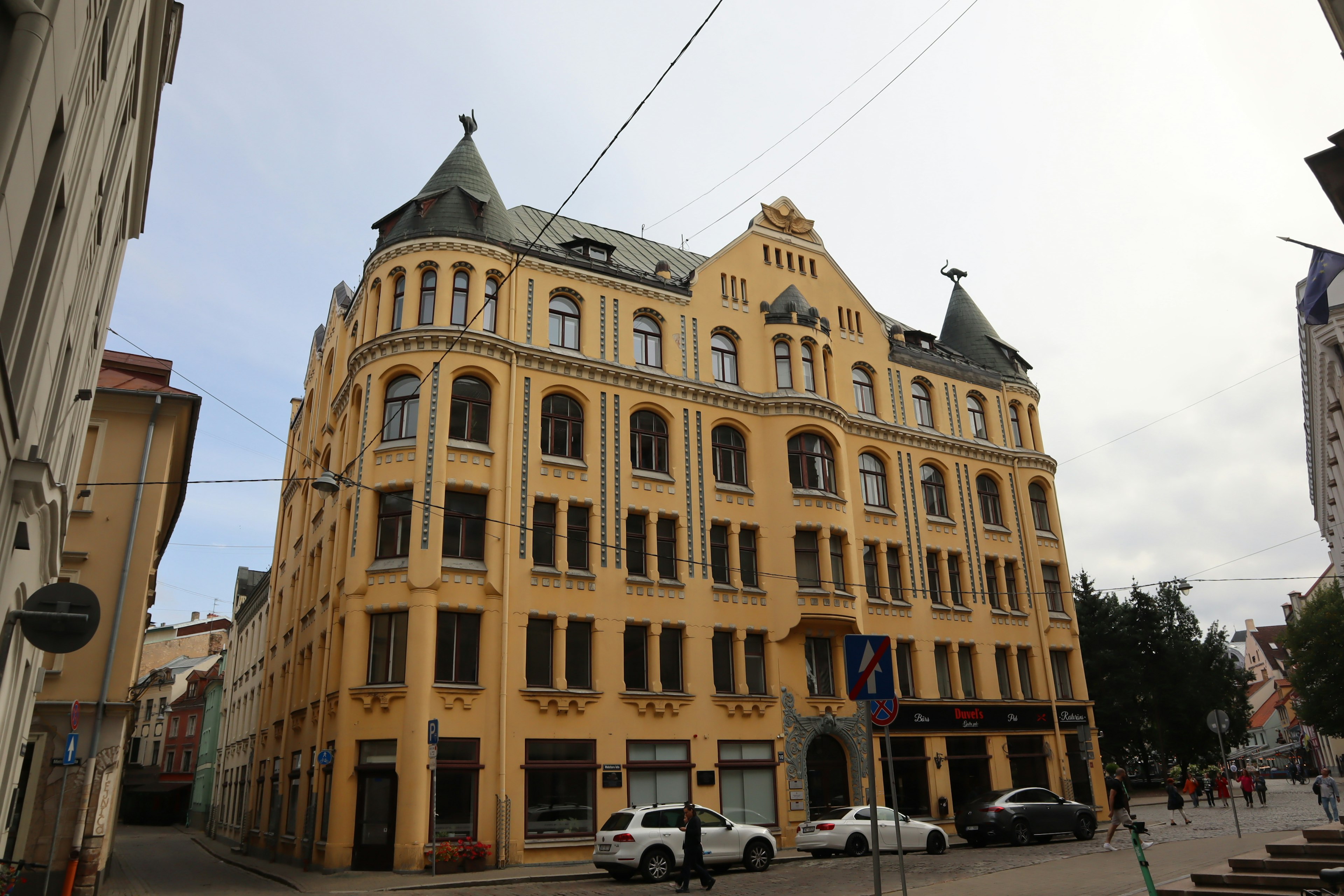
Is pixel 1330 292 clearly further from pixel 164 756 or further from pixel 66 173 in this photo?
pixel 164 756

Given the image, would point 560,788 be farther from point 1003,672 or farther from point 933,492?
point 933,492

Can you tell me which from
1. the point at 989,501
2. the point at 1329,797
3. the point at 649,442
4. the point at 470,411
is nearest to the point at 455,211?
the point at 470,411

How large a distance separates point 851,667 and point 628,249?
2753 cm

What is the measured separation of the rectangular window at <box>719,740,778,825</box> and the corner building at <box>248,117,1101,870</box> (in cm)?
16

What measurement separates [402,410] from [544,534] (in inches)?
217

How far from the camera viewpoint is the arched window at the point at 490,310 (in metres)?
27.4

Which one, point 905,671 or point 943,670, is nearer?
point 905,671

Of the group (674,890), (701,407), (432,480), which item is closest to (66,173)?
(674,890)

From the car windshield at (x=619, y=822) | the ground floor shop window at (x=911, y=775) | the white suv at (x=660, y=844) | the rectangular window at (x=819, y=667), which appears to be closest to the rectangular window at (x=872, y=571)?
the rectangular window at (x=819, y=667)

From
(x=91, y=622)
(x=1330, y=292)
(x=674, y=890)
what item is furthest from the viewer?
(x=1330, y=292)

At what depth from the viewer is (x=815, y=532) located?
101 feet

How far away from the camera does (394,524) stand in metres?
25.2

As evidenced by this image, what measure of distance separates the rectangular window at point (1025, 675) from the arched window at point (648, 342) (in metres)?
18.7

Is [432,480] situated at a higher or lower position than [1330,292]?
lower
